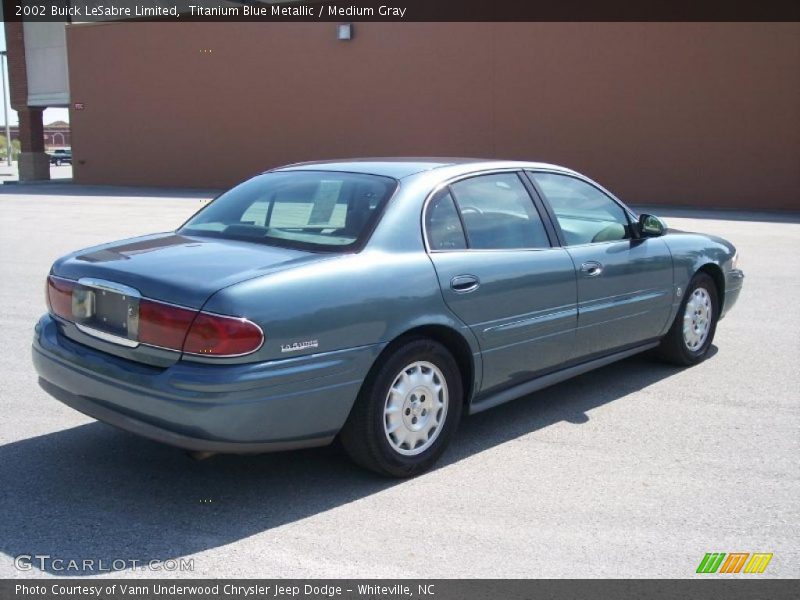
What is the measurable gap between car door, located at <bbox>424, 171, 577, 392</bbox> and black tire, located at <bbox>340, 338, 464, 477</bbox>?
0.27m

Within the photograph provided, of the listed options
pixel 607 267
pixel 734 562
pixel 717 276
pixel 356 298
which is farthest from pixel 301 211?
pixel 717 276

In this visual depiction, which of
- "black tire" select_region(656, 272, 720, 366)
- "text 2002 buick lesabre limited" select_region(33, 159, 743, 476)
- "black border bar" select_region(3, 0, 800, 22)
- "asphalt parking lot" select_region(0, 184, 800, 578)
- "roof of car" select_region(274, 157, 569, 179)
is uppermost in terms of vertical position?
"black border bar" select_region(3, 0, 800, 22)

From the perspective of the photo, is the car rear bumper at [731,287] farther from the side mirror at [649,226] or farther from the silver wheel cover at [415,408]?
the silver wheel cover at [415,408]

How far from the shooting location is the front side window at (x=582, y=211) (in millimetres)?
5457

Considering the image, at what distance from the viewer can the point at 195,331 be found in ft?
12.3

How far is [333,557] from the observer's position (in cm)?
357

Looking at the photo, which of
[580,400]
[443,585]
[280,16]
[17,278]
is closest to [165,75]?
[280,16]

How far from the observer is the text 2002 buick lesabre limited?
3768mm

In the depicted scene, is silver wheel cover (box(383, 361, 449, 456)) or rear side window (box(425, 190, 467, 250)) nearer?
silver wheel cover (box(383, 361, 449, 456))

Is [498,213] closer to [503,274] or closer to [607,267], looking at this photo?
[503,274]

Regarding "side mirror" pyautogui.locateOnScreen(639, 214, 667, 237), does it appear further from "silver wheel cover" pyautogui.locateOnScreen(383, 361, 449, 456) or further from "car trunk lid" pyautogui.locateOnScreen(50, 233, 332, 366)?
"car trunk lid" pyautogui.locateOnScreen(50, 233, 332, 366)

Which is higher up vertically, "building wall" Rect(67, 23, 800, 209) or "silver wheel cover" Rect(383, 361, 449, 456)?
"building wall" Rect(67, 23, 800, 209)

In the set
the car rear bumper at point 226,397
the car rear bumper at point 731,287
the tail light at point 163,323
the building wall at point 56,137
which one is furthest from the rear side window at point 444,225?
the building wall at point 56,137

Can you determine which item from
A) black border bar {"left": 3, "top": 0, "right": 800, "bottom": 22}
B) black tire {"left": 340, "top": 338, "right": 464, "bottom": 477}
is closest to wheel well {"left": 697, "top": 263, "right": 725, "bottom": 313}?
black tire {"left": 340, "top": 338, "right": 464, "bottom": 477}
